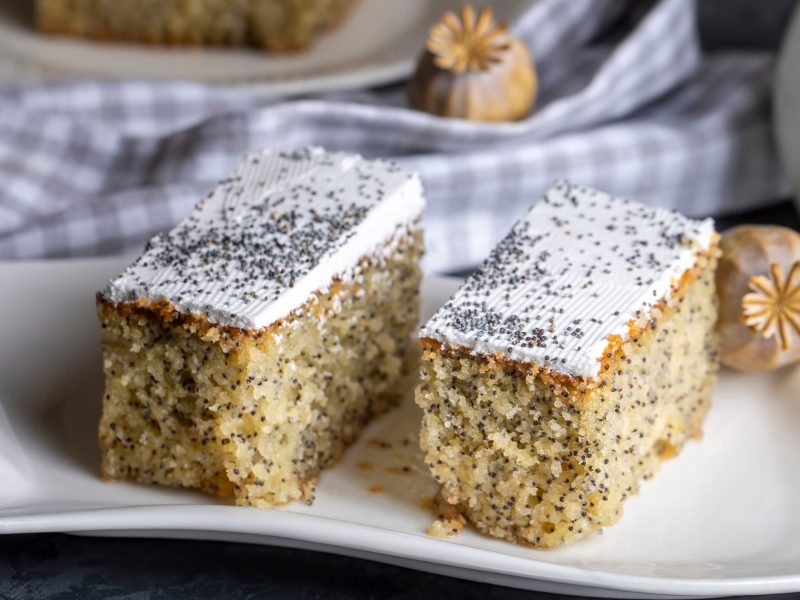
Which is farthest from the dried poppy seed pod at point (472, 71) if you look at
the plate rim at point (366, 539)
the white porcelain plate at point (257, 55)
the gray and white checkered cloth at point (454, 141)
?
the plate rim at point (366, 539)

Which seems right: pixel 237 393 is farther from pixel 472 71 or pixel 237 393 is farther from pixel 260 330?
pixel 472 71

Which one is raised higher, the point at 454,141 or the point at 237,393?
the point at 454,141

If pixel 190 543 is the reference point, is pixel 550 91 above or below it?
above

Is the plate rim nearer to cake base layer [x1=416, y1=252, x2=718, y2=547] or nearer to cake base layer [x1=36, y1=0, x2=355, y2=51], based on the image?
cake base layer [x1=416, y1=252, x2=718, y2=547]

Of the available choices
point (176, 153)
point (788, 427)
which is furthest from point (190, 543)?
point (176, 153)

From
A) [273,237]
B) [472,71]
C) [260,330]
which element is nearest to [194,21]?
[472,71]

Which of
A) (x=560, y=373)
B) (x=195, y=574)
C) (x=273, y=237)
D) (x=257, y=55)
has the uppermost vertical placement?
(x=257, y=55)

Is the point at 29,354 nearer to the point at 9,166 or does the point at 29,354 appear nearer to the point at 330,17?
the point at 9,166
